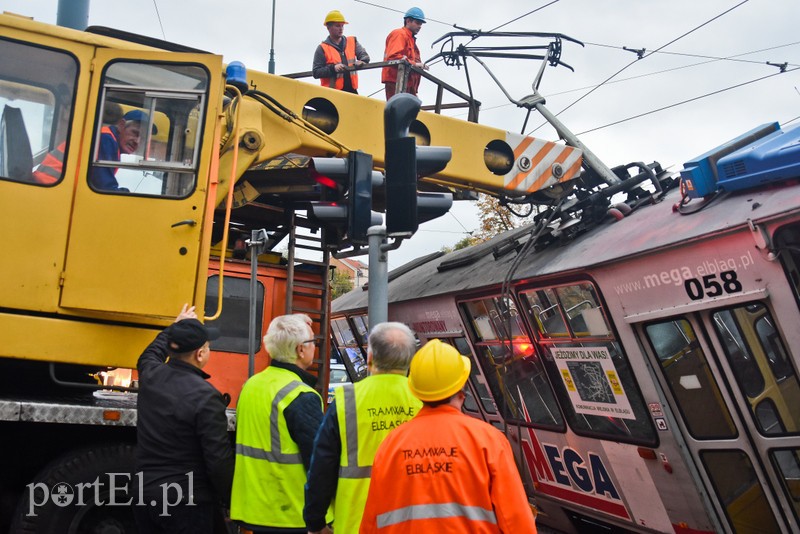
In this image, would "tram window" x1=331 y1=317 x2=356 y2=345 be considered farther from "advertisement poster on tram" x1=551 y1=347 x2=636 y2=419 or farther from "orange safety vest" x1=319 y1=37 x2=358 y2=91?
"advertisement poster on tram" x1=551 y1=347 x2=636 y2=419

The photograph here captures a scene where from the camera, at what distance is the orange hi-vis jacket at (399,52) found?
297 inches

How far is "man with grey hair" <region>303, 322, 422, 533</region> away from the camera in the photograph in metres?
3.33

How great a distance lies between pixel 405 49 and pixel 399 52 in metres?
0.07

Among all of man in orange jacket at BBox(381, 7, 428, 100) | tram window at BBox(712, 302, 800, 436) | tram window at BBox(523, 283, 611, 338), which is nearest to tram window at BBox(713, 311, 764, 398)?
tram window at BBox(712, 302, 800, 436)

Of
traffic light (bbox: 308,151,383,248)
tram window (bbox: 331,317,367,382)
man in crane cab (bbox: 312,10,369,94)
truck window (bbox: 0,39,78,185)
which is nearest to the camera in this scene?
truck window (bbox: 0,39,78,185)

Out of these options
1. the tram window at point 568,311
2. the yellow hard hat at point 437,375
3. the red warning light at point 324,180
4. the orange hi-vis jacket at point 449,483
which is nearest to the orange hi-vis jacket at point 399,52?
the tram window at point 568,311

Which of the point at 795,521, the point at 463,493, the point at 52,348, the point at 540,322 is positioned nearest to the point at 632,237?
the point at 540,322

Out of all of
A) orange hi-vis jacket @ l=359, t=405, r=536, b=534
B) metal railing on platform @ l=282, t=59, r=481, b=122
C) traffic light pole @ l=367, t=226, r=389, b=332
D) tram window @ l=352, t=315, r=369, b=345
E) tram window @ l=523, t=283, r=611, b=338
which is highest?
metal railing on platform @ l=282, t=59, r=481, b=122

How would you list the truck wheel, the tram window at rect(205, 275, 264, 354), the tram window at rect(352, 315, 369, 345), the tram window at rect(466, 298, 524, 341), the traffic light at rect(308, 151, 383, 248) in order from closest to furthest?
the truck wheel < the traffic light at rect(308, 151, 383, 248) < the tram window at rect(466, 298, 524, 341) < the tram window at rect(205, 275, 264, 354) < the tram window at rect(352, 315, 369, 345)

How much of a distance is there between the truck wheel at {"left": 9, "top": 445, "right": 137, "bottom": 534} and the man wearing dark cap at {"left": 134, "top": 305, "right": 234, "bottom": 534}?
0.61 m

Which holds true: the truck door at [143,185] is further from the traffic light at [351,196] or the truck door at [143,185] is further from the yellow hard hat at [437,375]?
the yellow hard hat at [437,375]

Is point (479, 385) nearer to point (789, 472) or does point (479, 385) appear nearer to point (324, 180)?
point (324, 180)

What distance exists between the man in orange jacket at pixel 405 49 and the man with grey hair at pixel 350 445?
181 inches

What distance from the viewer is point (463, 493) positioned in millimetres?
2615
